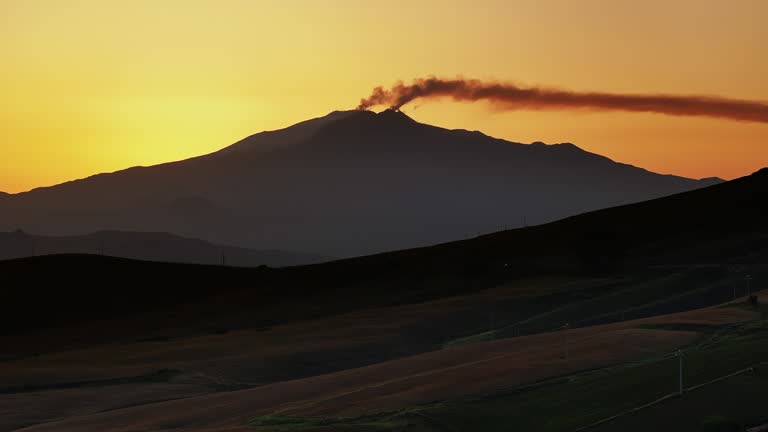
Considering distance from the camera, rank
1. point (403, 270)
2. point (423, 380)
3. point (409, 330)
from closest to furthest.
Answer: point (423, 380)
point (409, 330)
point (403, 270)

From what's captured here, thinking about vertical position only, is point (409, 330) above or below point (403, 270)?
below

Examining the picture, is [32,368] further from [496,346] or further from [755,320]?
[755,320]

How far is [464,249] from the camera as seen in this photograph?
161m

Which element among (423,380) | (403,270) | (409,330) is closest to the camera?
(423,380)

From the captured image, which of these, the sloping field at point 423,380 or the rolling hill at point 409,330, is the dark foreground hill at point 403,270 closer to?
the rolling hill at point 409,330

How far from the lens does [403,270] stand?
145375 mm

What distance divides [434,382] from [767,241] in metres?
86.1

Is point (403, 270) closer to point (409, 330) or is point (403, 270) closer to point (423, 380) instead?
point (409, 330)

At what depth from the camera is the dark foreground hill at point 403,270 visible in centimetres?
12588

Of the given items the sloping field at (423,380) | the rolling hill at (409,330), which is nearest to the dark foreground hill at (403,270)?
the rolling hill at (409,330)

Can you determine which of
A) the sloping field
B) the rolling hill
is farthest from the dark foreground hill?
the sloping field

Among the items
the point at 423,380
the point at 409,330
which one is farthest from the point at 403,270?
the point at 423,380

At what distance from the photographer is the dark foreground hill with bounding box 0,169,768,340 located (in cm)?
12588

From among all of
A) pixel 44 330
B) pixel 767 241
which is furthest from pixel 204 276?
pixel 767 241
